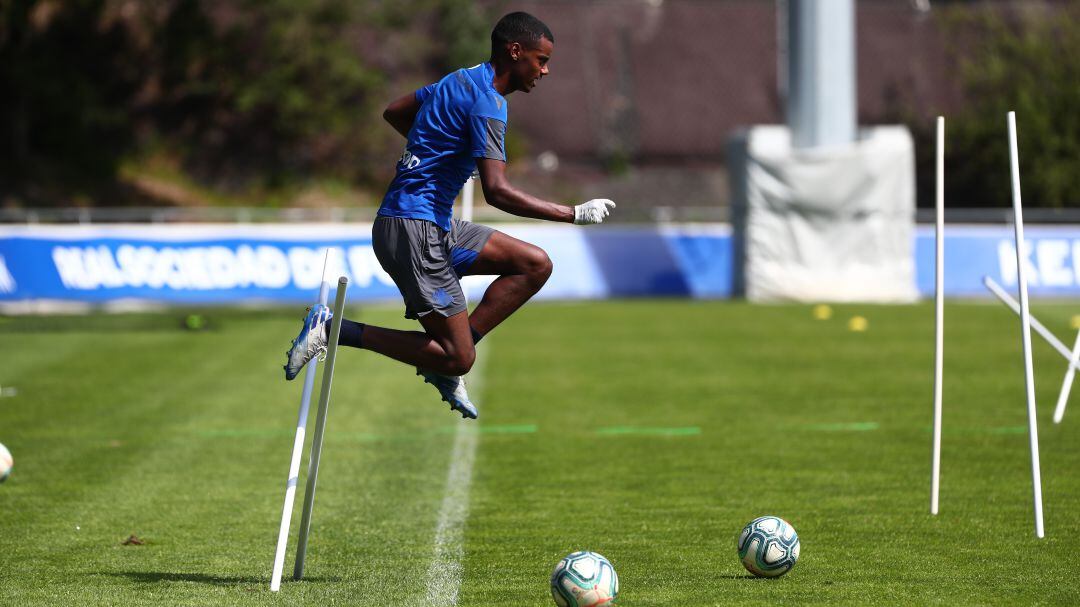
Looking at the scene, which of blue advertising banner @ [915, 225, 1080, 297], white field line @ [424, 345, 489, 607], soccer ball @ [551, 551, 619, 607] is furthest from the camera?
blue advertising banner @ [915, 225, 1080, 297]

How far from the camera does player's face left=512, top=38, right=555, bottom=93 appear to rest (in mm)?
7270

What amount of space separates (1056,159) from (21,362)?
2835 cm

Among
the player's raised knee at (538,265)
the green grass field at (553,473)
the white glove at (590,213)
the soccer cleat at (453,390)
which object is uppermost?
the white glove at (590,213)

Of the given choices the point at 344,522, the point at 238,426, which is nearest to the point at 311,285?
the point at 238,426

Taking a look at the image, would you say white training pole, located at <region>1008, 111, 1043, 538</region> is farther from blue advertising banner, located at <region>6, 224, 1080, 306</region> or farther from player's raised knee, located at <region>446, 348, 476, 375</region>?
blue advertising banner, located at <region>6, 224, 1080, 306</region>

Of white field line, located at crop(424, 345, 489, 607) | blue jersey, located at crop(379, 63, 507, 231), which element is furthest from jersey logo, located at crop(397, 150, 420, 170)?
white field line, located at crop(424, 345, 489, 607)

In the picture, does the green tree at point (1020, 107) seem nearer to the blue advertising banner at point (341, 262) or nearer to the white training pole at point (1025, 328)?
the blue advertising banner at point (341, 262)

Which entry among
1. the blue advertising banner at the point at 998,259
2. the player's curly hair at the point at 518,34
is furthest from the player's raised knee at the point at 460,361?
the blue advertising banner at the point at 998,259

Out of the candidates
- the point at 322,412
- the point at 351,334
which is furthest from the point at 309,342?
the point at 322,412

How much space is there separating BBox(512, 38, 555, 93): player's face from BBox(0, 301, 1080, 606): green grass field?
238 centimetres

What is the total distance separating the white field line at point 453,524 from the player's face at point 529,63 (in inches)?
93.5

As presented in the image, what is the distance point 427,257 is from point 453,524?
179cm

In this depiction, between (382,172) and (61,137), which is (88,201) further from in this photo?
(382,172)

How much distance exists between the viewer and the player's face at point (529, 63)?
7.27 metres
